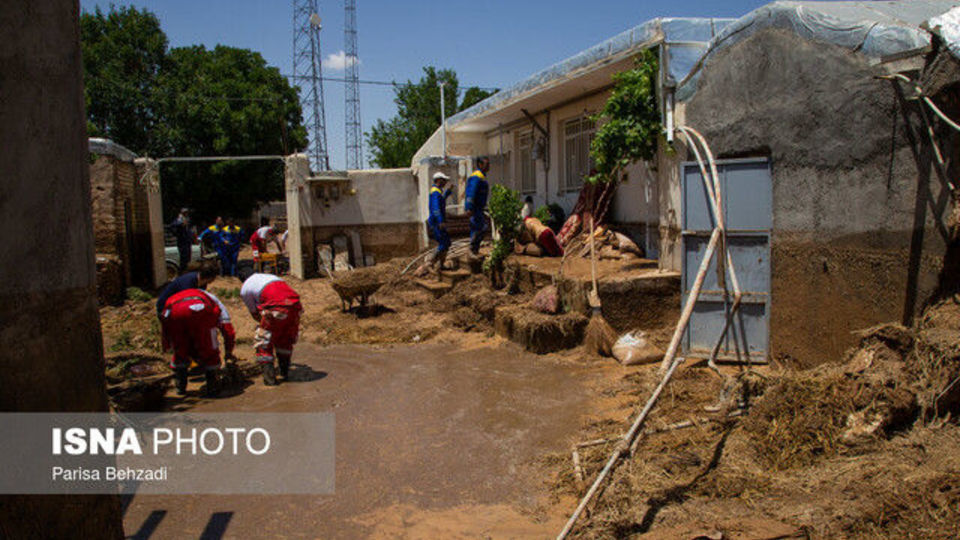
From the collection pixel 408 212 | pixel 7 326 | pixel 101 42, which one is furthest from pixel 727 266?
pixel 101 42

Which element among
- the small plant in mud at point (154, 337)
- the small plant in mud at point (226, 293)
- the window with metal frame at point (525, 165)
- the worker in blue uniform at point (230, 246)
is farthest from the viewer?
the worker in blue uniform at point (230, 246)

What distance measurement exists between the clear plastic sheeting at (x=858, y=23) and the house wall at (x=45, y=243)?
512 cm

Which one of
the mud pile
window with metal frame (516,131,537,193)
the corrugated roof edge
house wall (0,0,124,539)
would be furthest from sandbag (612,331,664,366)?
the corrugated roof edge

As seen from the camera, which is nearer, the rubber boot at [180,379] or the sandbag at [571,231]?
the rubber boot at [180,379]

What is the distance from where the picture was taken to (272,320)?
659cm

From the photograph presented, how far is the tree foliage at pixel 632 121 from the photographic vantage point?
7695 millimetres

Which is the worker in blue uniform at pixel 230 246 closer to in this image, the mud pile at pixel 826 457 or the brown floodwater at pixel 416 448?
the brown floodwater at pixel 416 448

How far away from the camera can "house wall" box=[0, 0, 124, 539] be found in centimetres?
196

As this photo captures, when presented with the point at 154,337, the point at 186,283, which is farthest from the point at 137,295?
the point at 186,283

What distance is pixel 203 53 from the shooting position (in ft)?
80.6

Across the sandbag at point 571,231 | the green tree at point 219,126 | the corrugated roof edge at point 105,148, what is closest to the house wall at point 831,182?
the sandbag at point 571,231

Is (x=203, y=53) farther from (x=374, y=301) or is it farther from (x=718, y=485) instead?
(x=718, y=485)

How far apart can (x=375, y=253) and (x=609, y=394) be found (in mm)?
11231

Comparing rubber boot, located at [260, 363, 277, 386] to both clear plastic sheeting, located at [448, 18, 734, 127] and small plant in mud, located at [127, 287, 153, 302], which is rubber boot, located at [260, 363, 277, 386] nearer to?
clear plastic sheeting, located at [448, 18, 734, 127]
